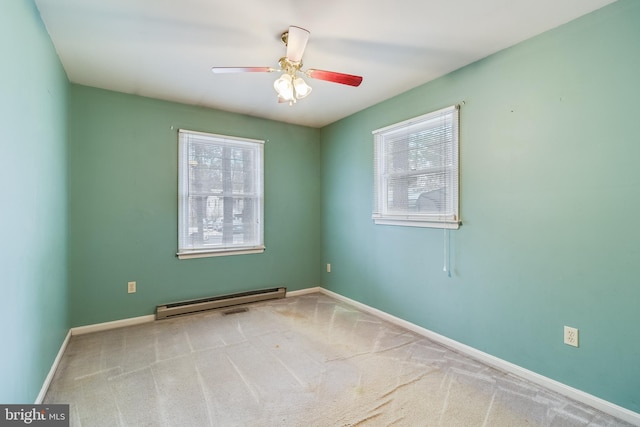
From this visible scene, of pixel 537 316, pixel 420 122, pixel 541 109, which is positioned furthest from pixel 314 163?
pixel 537 316

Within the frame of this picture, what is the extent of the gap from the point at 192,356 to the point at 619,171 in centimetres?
327

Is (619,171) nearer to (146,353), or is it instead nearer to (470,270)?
(470,270)

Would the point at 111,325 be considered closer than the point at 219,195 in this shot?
Yes

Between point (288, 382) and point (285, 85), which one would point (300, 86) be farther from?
point (288, 382)

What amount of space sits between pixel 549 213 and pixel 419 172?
115 cm

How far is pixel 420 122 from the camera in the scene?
9.64ft

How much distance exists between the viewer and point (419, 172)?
294cm

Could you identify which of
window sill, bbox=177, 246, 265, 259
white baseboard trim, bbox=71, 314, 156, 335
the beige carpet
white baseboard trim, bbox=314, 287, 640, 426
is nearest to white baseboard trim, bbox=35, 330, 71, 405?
the beige carpet

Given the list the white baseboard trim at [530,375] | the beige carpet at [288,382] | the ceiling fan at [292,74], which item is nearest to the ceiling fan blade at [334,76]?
the ceiling fan at [292,74]

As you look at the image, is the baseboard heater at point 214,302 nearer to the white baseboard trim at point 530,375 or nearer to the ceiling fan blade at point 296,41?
the white baseboard trim at point 530,375

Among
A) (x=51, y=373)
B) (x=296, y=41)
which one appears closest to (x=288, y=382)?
(x=51, y=373)

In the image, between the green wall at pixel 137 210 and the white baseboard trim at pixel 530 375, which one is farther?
the green wall at pixel 137 210

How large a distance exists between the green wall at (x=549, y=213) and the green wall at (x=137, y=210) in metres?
2.05

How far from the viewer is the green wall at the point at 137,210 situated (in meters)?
2.91
